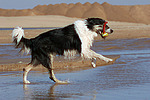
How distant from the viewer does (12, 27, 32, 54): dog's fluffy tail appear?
7.10 m

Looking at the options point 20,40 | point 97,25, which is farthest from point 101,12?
point 20,40

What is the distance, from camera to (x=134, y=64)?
928 centimetres

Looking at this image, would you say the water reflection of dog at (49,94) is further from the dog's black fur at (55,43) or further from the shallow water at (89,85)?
the dog's black fur at (55,43)

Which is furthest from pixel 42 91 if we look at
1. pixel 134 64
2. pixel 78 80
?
pixel 134 64

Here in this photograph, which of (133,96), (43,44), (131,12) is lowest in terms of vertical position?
(133,96)

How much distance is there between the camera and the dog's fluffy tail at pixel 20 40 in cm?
710

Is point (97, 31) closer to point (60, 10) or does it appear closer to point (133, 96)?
point (133, 96)

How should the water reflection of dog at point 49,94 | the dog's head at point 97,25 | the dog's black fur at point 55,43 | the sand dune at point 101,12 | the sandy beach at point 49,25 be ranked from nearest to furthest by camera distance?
the water reflection of dog at point 49,94 < the dog's black fur at point 55,43 < the dog's head at point 97,25 < the sandy beach at point 49,25 < the sand dune at point 101,12

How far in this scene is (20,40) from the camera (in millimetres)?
7137

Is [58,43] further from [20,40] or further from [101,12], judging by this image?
[101,12]

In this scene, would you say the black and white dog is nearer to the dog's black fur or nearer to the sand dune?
the dog's black fur

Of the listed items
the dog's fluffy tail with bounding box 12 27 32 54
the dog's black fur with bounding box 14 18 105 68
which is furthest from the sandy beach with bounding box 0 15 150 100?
the dog's fluffy tail with bounding box 12 27 32 54

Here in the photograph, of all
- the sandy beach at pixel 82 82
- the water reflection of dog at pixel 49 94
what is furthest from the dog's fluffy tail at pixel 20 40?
the water reflection of dog at pixel 49 94

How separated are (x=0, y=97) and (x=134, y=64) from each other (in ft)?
16.3
